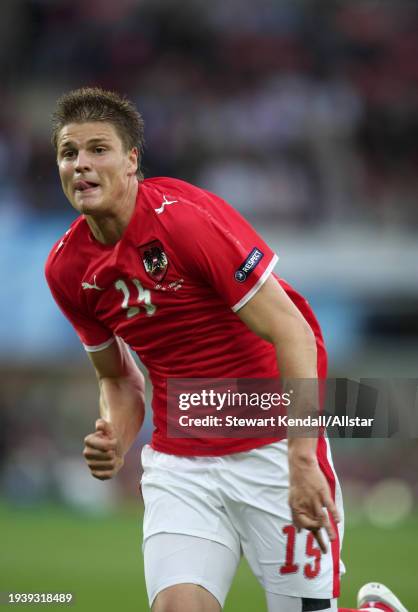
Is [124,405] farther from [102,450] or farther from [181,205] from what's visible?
[181,205]

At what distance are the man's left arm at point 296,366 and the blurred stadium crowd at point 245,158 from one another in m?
11.1

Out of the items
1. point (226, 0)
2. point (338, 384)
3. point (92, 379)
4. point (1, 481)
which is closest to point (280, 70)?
point (226, 0)

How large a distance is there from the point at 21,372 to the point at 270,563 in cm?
1246

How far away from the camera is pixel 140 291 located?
444 centimetres

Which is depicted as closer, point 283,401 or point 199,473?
point 283,401

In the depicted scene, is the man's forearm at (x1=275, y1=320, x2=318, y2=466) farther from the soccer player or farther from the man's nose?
the man's nose

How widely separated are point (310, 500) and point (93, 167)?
5.20 ft

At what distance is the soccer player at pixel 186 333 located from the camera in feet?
13.8

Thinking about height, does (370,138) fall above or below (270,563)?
above

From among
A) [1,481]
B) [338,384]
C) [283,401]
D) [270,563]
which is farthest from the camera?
[1,481]

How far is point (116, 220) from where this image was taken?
175 inches

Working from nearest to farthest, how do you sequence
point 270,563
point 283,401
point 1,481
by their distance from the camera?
point 283,401 → point 270,563 → point 1,481

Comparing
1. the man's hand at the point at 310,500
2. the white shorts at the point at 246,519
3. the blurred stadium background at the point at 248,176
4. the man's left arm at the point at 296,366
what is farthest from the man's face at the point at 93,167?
the blurred stadium background at the point at 248,176

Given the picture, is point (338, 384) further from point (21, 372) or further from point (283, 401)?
point (21, 372)
